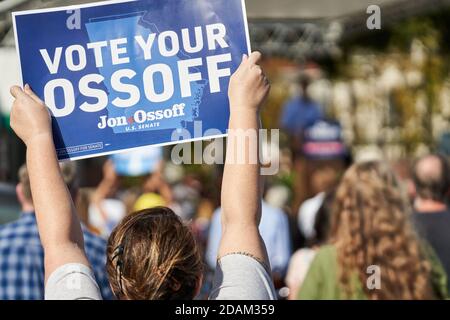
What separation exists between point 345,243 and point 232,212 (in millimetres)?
2014

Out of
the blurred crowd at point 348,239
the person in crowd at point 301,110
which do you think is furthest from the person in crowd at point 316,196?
the person in crowd at point 301,110

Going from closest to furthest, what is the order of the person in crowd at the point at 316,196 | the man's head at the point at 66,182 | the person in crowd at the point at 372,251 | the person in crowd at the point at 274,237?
the person in crowd at the point at 372,251, the man's head at the point at 66,182, the person in crowd at the point at 274,237, the person in crowd at the point at 316,196

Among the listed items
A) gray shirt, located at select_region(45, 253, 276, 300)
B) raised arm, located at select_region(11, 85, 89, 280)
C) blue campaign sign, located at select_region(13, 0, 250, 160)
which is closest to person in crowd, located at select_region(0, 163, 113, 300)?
blue campaign sign, located at select_region(13, 0, 250, 160)

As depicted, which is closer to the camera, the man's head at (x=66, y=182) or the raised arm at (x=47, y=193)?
the raised arm at (x=47, y=193)

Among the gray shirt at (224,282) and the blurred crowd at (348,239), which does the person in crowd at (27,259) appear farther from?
the gray shirt at (224,282)

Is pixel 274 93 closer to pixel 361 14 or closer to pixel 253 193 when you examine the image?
pixel 361 14

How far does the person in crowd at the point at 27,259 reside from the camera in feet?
14.8

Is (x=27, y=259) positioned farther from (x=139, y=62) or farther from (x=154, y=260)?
(x=154, y=260)

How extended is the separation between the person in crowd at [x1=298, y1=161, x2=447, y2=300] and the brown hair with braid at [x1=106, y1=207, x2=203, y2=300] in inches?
80.0

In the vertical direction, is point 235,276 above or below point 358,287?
above

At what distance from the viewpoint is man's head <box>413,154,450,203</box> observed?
633 centimetres

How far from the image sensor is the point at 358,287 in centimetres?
447

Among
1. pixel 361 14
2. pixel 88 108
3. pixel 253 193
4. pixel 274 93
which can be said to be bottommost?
pixel 274 93
